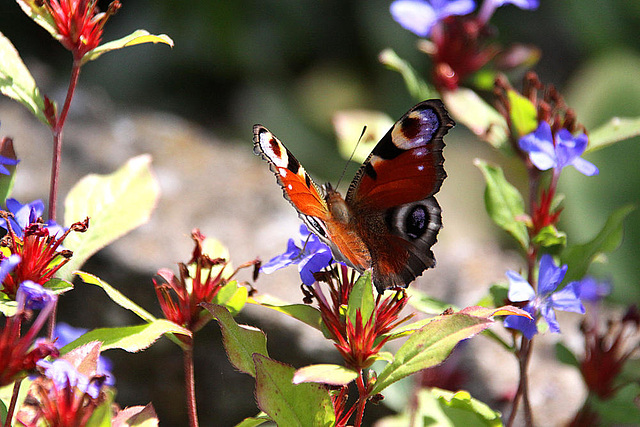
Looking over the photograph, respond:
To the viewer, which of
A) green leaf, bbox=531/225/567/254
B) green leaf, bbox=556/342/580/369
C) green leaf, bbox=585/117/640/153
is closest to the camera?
green leaf, bbox=531/225/567/254

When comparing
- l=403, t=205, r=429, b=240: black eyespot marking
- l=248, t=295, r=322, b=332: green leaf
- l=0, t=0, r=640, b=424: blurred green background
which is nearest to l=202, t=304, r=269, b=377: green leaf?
l=248, t=295, r=322, b=332: green leaf

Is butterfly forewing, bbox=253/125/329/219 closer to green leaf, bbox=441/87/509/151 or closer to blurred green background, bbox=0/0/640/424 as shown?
green leaf, bbox=441/87/509/151

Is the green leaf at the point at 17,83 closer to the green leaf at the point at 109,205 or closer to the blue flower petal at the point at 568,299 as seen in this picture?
the green leaf at the point at 109,205

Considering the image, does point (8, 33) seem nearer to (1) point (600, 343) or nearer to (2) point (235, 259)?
(2) point (235, 259)

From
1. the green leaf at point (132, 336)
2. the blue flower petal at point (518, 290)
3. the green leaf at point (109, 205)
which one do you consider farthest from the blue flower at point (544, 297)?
the green leaf at point (109, 205)

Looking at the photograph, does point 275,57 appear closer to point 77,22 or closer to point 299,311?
point 77,22

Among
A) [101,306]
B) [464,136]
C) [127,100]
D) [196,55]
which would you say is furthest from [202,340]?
[464,136]
